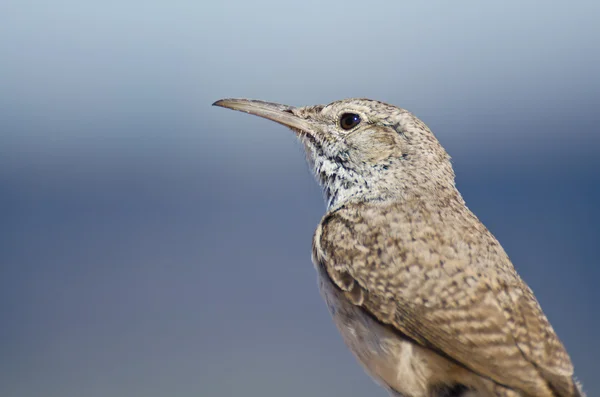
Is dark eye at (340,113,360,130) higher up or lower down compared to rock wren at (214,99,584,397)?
higher up

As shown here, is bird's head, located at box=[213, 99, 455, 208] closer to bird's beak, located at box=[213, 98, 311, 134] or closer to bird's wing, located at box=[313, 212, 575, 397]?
bird's beak, located at box=[213, 98, 311, 134]

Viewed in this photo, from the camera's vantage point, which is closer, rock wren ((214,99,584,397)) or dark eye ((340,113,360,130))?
rock wren ((214,99,584,397))

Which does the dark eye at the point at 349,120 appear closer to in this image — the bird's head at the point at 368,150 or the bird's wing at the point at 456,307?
the bird's head at the point at 368,150

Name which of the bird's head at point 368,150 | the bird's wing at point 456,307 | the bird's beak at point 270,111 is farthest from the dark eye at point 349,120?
the bird's wing at point 456,307

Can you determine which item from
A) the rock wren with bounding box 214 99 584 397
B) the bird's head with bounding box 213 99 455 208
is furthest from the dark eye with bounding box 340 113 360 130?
the rock wren with bounding box 214 99 584 397

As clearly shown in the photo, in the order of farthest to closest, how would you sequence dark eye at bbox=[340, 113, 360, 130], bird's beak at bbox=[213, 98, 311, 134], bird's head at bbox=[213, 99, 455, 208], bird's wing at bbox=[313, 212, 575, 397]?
1. bird's beak at bbox=[213, 98, 311, 134]
2. dark eye at bbox=[340, 113, 360, 130]
3. bird's head at bbox=[213, 99, 455, 208]
4. bird's wing at bbox=[313, 212, 575, 397]

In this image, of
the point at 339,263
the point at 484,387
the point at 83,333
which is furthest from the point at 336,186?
the point at 83,333

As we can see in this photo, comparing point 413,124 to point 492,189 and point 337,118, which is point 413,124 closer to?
point 337,118

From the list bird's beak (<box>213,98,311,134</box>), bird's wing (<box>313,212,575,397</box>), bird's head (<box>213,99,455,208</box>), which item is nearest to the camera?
bird's wing (<box>313,212,575,397</box>)
